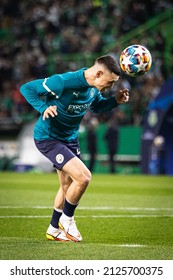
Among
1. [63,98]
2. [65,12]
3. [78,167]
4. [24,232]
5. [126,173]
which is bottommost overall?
[126,173]

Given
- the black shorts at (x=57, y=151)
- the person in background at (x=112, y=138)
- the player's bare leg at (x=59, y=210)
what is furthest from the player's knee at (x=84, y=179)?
the person in background at (x=112, y=138)

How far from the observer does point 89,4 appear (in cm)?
3077

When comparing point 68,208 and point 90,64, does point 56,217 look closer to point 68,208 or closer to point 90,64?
point 68,208

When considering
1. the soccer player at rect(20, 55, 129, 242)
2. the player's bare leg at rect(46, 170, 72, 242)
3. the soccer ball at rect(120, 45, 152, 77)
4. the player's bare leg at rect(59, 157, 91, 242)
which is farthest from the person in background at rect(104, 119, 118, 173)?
the player's bare leg at rect(59, 157, 91, 242)

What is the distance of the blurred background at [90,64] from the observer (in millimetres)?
25844


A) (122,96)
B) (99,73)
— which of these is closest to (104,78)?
(99,73)

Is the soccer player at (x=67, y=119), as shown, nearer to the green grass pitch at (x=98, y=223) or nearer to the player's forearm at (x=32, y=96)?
the player's forearm at (x=32, y=96)

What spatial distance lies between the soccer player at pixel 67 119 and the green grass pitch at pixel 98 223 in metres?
0.42

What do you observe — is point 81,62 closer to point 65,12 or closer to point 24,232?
point 65,12

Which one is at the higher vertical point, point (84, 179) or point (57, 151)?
point (57, 151)

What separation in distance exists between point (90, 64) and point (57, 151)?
60.8 ft

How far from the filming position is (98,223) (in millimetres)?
11305
